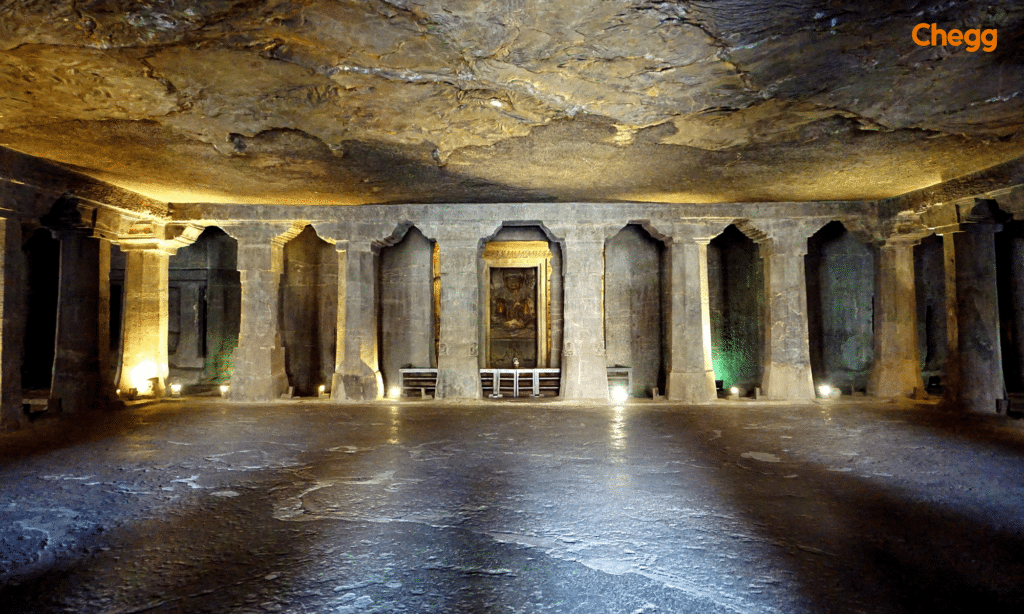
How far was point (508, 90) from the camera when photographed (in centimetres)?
483

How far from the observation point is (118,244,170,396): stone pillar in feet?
31.4

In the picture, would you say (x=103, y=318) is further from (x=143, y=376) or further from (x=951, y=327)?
(x=951, y=327)

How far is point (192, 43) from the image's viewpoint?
158 inches

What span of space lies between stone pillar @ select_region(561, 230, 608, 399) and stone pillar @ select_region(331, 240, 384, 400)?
3.71 m

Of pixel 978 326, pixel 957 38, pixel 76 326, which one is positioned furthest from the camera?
pixel 76 326

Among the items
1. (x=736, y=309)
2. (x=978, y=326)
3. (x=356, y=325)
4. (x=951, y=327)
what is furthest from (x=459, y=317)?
(x=978, y=326)

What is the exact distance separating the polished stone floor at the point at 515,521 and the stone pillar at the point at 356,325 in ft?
10.1

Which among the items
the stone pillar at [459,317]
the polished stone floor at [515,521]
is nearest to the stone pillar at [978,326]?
the polished stone floor at [515,521]

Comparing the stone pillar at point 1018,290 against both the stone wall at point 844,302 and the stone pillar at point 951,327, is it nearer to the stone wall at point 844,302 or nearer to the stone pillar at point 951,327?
the stone wall at point 844,302

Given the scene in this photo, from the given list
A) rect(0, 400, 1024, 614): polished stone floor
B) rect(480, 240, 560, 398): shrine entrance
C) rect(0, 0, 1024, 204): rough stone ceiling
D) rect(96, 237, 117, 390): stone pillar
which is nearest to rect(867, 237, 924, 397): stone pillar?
rect(0, 0, 1024, 204): rough stone ceiling

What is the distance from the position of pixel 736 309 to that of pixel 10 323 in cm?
1319

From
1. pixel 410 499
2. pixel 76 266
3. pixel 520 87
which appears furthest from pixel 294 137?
pixel 76 266

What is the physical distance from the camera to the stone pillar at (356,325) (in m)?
9.74

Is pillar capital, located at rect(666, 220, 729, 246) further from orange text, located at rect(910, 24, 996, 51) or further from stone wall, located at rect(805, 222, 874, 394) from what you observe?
orange text, located at rect(910, 24, 996, 51)
